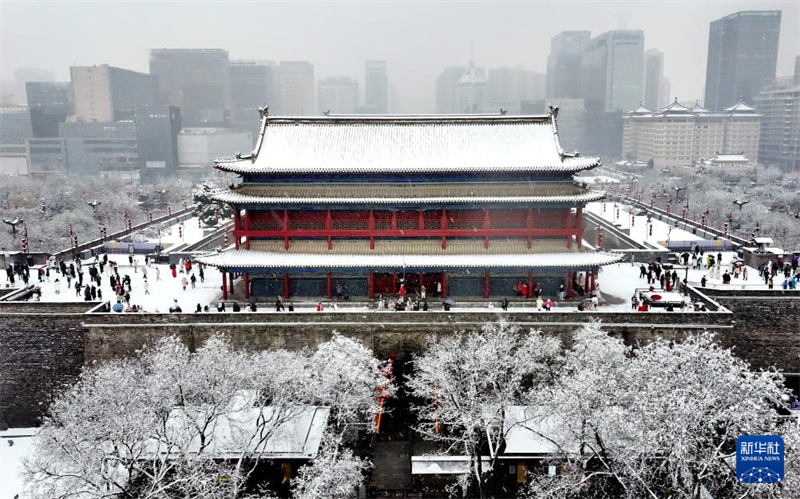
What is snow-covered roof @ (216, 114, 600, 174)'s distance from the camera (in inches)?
1383

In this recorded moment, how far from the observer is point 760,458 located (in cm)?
1852

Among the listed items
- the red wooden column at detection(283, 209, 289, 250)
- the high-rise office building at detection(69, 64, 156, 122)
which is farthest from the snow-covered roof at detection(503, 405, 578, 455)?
the high-rise office building at detection(69, 64, 156, 122)

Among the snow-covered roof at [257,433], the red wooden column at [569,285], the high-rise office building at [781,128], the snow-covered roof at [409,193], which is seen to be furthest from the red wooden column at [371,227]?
the high-rise office building at [781,128]

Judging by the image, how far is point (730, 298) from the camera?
115ft

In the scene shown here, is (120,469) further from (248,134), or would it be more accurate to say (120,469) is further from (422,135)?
(248,134)

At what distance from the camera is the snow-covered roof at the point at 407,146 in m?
35.1

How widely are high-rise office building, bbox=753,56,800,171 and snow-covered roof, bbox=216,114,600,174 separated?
112712 mm

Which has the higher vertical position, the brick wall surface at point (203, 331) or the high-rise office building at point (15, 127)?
the high-rise office building at point (15, 127)

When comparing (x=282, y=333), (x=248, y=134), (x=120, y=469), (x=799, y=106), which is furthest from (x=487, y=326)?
(x=248, y=134)

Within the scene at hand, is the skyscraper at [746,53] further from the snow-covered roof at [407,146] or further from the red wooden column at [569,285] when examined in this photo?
the red wooden column at [569,285]

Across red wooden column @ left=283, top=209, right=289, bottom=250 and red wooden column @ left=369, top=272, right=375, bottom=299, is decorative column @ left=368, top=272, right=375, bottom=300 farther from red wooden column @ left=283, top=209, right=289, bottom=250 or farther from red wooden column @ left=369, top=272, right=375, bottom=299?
red wooden column @ left=283, top=209, right=289, bottom=250

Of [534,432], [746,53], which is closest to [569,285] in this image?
[534,432]

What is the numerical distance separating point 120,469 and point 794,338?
119ft

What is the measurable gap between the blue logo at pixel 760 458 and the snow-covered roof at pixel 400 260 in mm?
15988
